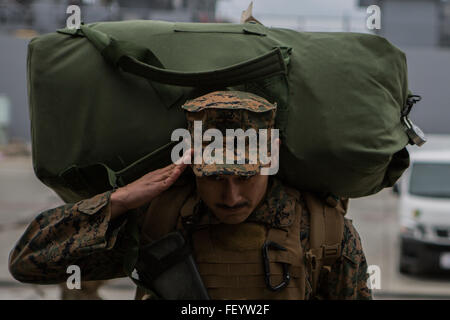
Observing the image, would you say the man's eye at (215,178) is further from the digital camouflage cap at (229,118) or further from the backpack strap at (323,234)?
the backpack strap at (323,234)

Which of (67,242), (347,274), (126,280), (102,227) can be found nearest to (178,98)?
(102,227)

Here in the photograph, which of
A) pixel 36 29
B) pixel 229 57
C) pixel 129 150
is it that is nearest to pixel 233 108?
pixel 229 57

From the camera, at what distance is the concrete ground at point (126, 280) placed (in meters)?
6.23

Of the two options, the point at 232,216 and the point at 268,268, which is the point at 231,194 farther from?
the point at 268,268

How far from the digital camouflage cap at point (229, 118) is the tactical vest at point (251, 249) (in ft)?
1.17

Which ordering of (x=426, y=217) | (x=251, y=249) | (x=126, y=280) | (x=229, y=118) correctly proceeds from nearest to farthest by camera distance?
(x=229, y=118), (x=251, y=249), (x=426, y=217), (x=126, y=280)

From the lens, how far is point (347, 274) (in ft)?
7.38

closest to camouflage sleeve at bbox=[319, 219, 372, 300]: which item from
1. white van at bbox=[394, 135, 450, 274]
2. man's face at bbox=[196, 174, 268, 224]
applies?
man's face at bbox=[196, 174, 268, 224]

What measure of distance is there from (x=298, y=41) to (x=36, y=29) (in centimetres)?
1850

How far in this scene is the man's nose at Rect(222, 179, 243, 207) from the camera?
1882 millimetres

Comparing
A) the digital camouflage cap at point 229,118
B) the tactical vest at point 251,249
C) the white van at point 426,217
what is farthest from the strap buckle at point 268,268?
the white van at point 426,217

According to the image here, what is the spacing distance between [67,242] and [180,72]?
2.16 ft

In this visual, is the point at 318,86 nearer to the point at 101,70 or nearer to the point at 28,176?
the point at 101,70

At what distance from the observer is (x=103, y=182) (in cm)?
209
